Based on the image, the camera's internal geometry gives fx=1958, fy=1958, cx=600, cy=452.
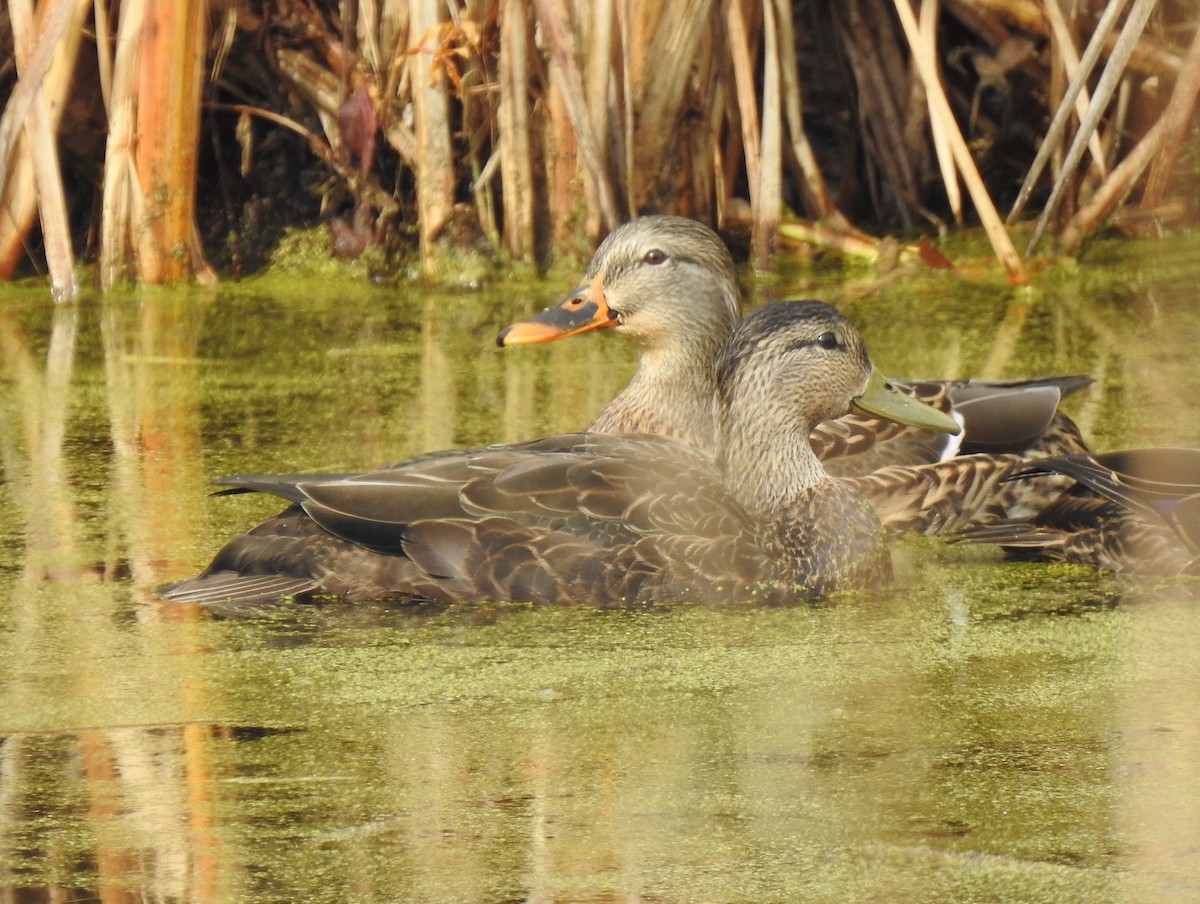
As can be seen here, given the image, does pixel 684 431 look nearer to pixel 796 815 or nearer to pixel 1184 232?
pixel 796 815

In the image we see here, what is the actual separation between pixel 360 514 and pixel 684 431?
113 cm

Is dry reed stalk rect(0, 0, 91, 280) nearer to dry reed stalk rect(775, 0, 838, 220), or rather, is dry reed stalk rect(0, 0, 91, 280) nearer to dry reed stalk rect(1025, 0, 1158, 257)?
dry reed stalk rect(775, 0, 838, 220)

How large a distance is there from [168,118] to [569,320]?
104 inches

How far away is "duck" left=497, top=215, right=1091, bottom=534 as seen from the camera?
4.87 metres

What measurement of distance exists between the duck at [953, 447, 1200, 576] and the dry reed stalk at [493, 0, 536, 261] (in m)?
2.94

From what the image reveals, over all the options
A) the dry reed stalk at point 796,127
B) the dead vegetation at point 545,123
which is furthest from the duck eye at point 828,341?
the dry reed stalk at point 796,127

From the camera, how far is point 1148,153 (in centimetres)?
682

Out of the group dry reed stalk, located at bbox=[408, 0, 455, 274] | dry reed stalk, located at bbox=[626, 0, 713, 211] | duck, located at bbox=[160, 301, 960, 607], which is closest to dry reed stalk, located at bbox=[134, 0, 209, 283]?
dry reed stalk, located at bbox=[408, 0, 455, 274]

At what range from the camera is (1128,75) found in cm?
717

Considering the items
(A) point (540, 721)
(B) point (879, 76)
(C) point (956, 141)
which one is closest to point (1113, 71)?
(C) point (956, 141)

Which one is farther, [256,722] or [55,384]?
[55,384]

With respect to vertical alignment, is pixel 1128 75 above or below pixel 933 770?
above

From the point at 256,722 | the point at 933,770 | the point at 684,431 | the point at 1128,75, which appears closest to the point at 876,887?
the point at 933,770

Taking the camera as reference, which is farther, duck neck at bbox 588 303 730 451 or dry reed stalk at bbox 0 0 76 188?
dry reed stalk at bbox 0 0 76 188
